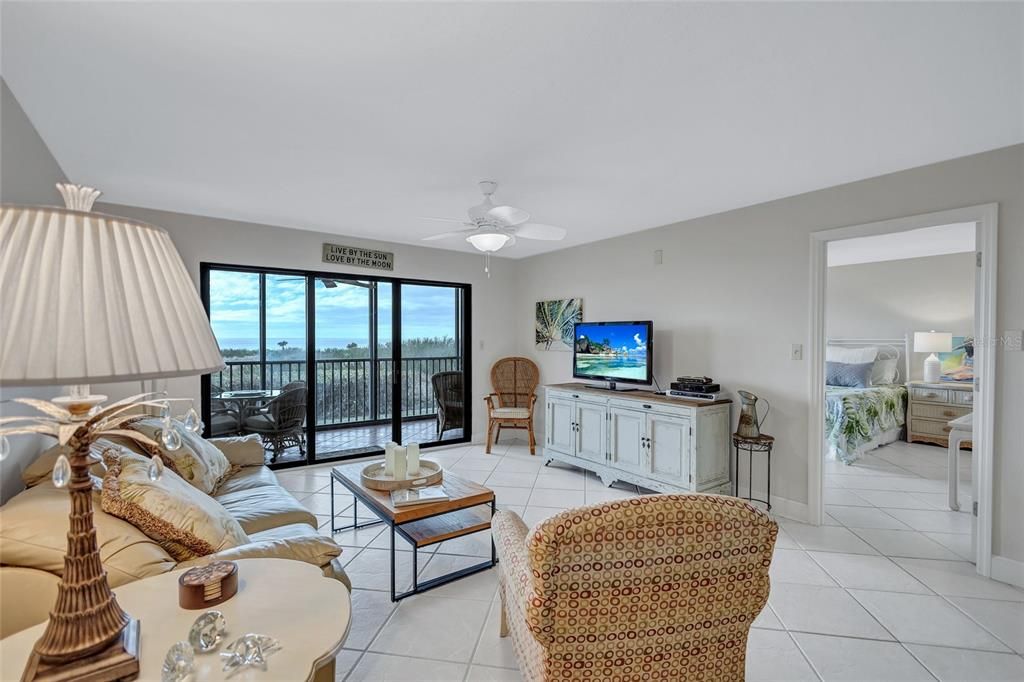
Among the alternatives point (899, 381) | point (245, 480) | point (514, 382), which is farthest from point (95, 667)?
point (899, 381)

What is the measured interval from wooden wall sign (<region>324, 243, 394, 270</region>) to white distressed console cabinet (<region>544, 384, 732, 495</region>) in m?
2.37

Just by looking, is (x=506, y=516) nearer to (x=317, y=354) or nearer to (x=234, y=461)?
(x=234, y=461)

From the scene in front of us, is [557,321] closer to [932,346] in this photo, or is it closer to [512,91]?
[512,91]

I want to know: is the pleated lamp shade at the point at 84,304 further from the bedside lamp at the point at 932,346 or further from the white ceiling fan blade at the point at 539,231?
the bedside lamp at the point at 932,346

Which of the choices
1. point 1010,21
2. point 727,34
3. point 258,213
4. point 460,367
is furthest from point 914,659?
point 258,213

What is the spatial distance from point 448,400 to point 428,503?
329 centimetres

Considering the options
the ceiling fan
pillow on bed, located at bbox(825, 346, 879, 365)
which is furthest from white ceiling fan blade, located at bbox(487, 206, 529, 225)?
pillow on bed, located at bbox(825, 346, 879, 365)

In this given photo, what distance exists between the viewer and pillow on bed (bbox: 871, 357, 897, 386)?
595 cm

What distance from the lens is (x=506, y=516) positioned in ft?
6.17

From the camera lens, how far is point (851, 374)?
6020 millimetres

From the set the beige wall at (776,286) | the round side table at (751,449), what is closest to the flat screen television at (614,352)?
the beige wall at (776,286)

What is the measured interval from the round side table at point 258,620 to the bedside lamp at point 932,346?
7055mm

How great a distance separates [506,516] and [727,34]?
1.97 meters

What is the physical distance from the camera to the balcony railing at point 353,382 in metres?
4.48
